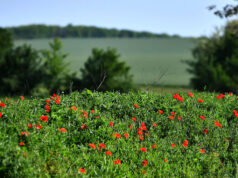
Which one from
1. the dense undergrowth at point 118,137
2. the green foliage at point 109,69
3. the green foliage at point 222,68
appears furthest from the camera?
the green foliage at point 222,68

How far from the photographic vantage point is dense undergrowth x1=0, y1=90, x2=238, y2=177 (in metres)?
4.32

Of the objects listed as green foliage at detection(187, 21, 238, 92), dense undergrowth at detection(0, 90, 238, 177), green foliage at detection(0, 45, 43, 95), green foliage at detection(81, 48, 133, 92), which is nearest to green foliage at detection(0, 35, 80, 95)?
green foliage at detection(0, 45, 43, 95)

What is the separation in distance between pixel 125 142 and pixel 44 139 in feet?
5.02

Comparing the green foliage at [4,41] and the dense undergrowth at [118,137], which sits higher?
the green foliage at [4,41]

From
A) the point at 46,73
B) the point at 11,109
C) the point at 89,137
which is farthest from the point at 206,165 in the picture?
the point at 46,73

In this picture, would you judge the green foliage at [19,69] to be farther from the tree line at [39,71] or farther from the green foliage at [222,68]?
the green foliage at [222,68]

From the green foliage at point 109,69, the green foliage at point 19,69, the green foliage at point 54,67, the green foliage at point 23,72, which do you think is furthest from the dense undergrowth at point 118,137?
the green foliage at point 54,67

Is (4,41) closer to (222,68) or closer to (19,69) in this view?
(19,69)

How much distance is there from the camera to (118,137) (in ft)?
17.4

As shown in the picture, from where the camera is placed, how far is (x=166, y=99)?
712 cm

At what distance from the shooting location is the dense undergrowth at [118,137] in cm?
432

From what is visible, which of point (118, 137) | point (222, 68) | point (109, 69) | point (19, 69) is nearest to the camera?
point (118, 137)

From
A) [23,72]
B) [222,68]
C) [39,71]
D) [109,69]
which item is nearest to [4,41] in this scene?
[23,72]

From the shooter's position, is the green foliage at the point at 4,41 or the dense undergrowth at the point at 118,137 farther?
the green foliage at the point at 4,41
